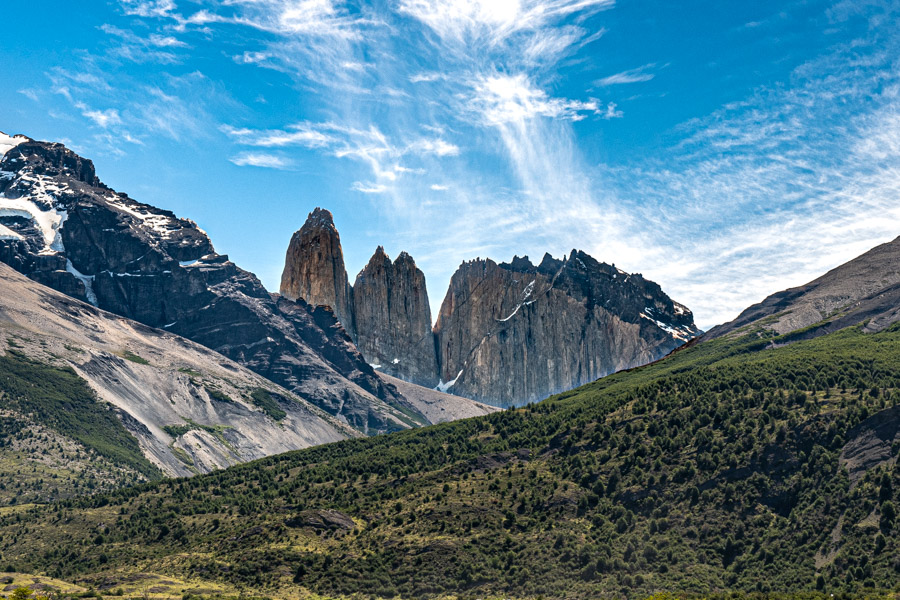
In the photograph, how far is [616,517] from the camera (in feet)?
490

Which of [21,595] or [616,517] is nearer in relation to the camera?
[21,595]

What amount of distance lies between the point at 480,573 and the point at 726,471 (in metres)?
43.9

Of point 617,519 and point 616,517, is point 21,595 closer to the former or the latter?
point 617,519

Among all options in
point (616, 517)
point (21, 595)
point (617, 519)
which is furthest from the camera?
point (616, 517)

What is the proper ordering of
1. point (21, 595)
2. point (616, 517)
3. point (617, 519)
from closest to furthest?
point (21, 595), point (617, 519), point (616, 517)

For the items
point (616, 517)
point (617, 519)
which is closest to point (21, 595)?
point (617, 519)

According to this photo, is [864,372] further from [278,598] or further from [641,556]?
[278,598]

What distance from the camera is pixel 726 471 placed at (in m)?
148

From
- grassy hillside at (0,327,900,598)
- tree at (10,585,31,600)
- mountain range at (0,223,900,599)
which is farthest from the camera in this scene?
grassy hillside at (0,327,900,598)

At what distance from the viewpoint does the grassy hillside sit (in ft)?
426

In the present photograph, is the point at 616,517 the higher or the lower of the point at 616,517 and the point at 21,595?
the higher

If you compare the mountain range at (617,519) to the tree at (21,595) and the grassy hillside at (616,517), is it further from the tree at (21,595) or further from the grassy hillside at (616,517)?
the tree at (21,595)

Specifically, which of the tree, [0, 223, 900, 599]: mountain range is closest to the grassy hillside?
[0, 223, 900, 599]: mountain range

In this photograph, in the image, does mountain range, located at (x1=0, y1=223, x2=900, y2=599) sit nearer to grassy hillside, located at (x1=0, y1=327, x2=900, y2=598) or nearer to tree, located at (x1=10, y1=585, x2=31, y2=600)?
grassy hillside, located at (x1=0, y1=327, x2=900, y2=598)
